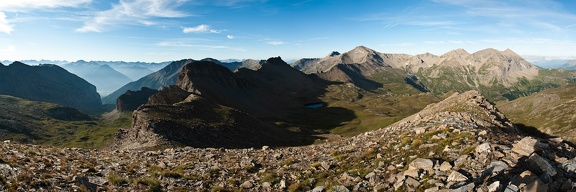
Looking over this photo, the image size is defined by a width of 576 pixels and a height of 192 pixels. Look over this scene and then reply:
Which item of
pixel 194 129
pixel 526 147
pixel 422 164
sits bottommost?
pixel 194 129

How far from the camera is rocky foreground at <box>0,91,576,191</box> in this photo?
52.9 ft

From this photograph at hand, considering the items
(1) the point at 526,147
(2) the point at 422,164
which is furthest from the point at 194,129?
(1) the point at 526,147

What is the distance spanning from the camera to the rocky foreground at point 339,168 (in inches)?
634

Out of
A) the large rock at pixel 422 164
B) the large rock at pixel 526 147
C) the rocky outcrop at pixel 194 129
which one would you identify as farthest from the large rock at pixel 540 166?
the rocky outcrop at pixel 194 129

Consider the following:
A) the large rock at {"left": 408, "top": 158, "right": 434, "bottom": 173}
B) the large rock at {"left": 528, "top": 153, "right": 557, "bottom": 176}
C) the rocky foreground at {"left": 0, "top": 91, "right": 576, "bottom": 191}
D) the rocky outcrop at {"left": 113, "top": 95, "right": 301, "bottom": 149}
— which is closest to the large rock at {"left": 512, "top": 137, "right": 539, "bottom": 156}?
the rocky foreground at {"left": 0, "top": 91, "right": 576, "bottom": 191}

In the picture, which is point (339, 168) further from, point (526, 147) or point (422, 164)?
point (526, 147)

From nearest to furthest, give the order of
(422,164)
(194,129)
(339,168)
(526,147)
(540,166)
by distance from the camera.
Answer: (540,166), (526,147), (422,164), (339,168), (194,129)

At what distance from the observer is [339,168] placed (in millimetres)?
23078

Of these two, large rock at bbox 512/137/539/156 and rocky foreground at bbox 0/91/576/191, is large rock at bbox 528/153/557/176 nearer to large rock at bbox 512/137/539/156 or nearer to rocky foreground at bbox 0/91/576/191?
rocky foreground at bbox 0/91/576/191

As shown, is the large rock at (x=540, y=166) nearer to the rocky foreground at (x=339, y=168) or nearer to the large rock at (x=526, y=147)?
the rocky foreground at (x=339, y=168)

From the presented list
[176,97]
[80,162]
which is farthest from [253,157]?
[176,97]

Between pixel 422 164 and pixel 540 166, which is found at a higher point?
pixel 540 166

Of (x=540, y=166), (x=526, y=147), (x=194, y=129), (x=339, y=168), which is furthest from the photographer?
(x=194, y=129)

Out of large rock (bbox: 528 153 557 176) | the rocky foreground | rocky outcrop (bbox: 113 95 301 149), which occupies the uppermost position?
large rock (bbox: 528 153 557 176)
